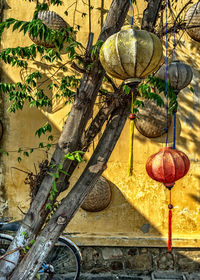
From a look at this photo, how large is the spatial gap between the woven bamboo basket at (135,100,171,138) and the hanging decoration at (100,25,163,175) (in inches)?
98.7

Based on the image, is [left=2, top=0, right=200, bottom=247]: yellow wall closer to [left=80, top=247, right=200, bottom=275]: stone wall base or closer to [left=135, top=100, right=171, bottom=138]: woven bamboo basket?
[left=135, top=100, right=171, bottom=138]: woven bamboo basket

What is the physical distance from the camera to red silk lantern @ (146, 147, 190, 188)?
3.26 metres

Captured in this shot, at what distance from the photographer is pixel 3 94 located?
509 cm

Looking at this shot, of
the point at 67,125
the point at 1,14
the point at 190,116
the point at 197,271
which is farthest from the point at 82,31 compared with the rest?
the point at 197,271

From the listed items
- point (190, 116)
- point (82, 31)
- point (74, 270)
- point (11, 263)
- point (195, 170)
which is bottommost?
point (74, 270)

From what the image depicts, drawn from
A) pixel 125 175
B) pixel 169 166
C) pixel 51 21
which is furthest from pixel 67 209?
pixel 51 21

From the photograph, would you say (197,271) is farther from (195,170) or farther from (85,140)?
(85,140)

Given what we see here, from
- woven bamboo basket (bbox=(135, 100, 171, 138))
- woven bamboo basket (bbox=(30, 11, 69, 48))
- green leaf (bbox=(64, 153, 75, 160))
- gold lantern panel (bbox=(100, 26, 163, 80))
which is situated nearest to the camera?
gold lantern panel (bbox=(100, 26, 163, 80))

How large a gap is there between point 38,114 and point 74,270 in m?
2.49

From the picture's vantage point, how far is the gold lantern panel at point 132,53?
2393 mm

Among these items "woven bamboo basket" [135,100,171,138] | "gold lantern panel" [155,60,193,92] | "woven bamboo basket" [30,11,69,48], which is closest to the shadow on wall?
"woven bamboo basket" [135,100,171,138]

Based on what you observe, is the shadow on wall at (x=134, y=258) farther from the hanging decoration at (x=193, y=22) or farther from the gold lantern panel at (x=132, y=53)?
the hanging decoration at (x=193, y=22)

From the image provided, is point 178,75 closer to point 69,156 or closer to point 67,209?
point 69,156

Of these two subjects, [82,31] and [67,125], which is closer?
[67,125]
